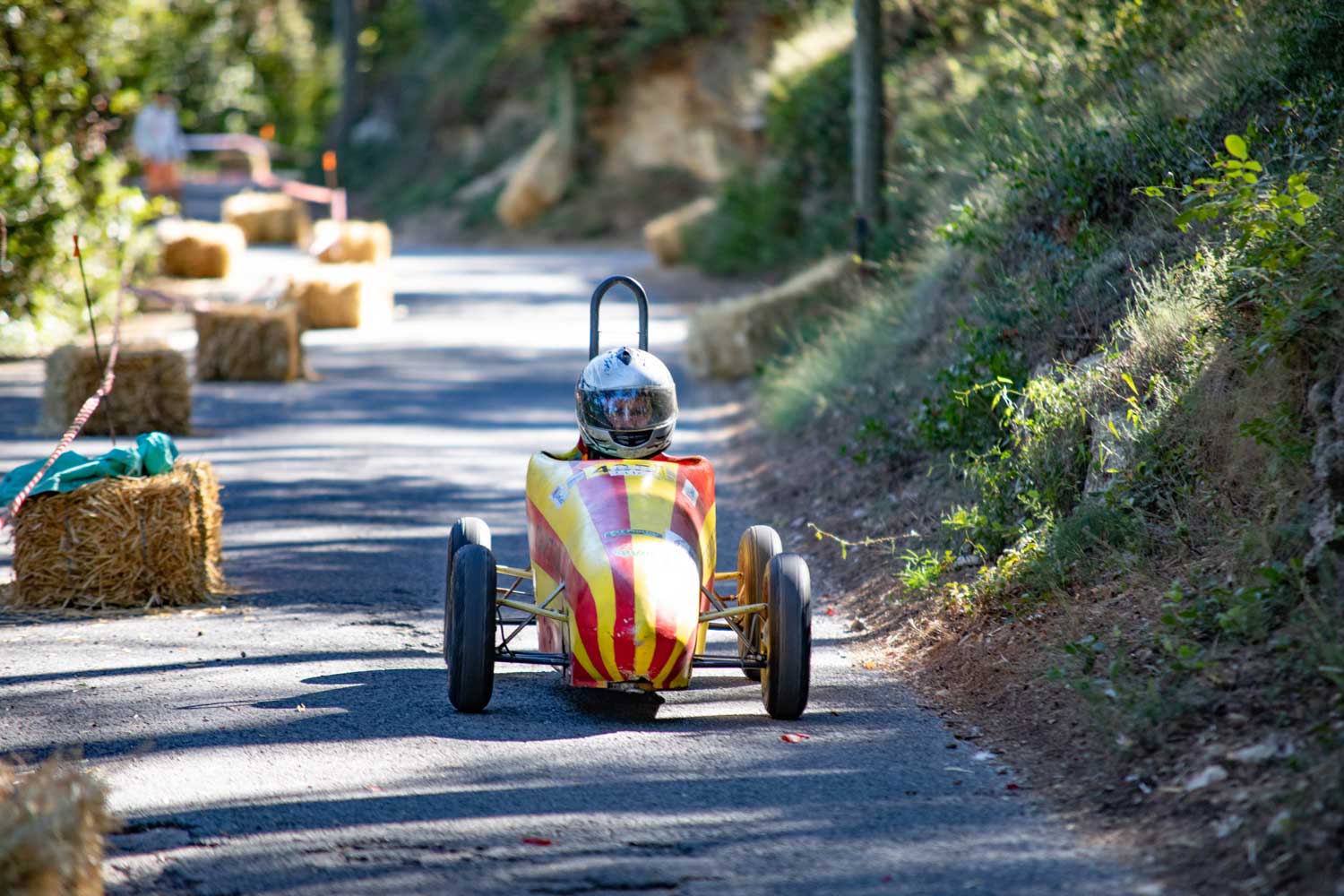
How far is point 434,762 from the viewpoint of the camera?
518cm

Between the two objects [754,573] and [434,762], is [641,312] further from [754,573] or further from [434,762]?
[434,762]

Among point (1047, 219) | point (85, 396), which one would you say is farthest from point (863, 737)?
point (85, 396)

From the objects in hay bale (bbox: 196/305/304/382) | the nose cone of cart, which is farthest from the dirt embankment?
hay bale (bbox: 196/305/304/382)

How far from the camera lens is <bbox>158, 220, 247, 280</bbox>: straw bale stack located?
72.6 ft

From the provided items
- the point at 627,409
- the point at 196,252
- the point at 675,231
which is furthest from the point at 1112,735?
the point at 675,231

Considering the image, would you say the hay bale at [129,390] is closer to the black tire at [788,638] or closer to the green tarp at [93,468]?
the green tarp at [93,468]

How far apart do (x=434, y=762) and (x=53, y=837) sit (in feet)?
5.59

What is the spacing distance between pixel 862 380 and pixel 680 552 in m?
5.10

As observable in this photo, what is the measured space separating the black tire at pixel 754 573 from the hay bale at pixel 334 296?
42.7ft

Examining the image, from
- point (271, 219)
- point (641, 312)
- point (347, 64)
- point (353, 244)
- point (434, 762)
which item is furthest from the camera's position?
point (347, 64)

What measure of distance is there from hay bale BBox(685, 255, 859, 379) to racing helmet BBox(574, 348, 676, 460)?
7725 millimetres

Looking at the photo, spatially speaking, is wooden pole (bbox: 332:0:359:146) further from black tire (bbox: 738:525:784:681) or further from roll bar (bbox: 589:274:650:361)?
black tire (bbox: 738:525:784:681)

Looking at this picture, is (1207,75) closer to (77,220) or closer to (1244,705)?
(1244,705)

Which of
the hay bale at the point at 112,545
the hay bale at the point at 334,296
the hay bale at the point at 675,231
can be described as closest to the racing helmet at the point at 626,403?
the hay bale at the point at 112,545
